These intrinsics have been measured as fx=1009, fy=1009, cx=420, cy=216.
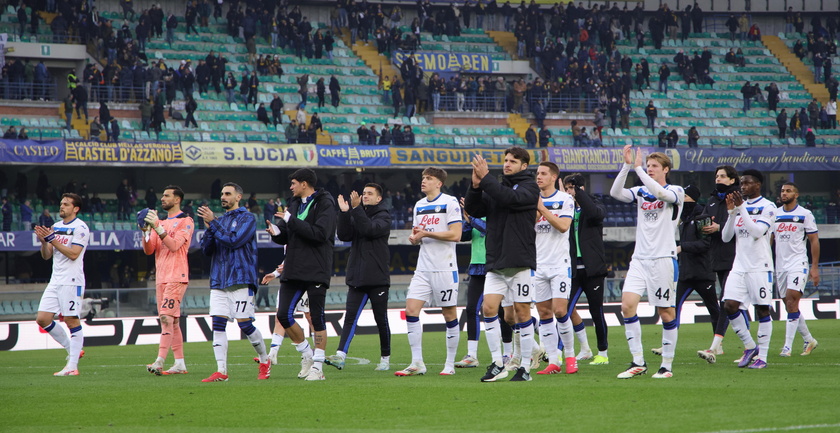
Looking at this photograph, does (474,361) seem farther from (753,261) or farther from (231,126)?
(231,126)

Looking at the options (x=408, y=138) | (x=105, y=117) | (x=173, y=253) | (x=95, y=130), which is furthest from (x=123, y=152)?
(x=173, y=253)

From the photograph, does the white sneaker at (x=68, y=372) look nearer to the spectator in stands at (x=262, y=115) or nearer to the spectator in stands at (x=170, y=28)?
the spectator in stands at (x=262, y=115)

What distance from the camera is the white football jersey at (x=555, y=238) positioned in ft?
36.0

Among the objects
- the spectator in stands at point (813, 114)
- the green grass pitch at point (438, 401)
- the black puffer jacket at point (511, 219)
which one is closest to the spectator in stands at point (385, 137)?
the spectator in stands at point (813, 114)

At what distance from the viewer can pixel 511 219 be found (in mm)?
9898

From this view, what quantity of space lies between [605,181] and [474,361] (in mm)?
33175

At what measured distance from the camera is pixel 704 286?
13500 millimetres

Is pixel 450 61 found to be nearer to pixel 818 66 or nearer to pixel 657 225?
pixel 818 66

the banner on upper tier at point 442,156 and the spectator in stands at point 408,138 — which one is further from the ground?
the spectator in stands at point 408,138

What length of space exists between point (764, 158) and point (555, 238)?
114ft

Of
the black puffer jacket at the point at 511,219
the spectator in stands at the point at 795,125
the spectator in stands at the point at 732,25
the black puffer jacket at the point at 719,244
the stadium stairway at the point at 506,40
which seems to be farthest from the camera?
the spectator in stands at the point at 732,25

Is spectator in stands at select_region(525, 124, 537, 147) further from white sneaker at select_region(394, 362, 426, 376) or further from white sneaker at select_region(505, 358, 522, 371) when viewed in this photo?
white sneaker at select_region(394, 362, 426, 376)

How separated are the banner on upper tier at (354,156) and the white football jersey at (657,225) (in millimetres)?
27212

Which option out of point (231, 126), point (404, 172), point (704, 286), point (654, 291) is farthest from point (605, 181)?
point (654, 291)
